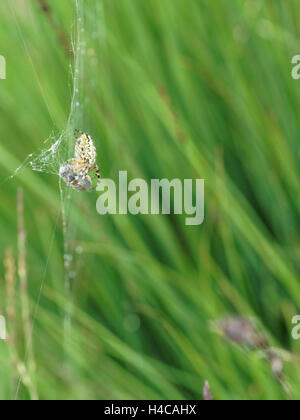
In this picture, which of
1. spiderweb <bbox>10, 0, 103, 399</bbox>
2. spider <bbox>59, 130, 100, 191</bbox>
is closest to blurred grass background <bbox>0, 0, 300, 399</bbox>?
spiderweb <bbox>10, 0, 103, 399</bbox>

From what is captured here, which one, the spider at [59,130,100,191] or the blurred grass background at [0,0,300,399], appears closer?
the spider at [59,130,100,191]

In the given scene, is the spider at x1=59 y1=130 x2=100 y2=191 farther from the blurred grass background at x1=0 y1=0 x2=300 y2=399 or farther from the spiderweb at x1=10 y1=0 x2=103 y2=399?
the blurred grass background at x1=0 y1=0 x2=300 y2=399

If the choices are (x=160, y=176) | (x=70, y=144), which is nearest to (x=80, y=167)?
(x=70, y=144)

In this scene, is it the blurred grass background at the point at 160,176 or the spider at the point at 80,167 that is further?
the blurred grass background at the point at 160,176

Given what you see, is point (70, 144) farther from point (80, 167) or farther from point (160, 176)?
point (160, 176)

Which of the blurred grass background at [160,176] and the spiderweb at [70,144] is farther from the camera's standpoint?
the blurred grass background at [160,176]

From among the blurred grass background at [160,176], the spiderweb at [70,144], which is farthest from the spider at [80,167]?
the blurred grass background at [160,176]

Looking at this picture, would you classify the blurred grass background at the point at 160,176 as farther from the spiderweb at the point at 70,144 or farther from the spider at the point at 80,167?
the spider at the point at 80,167
